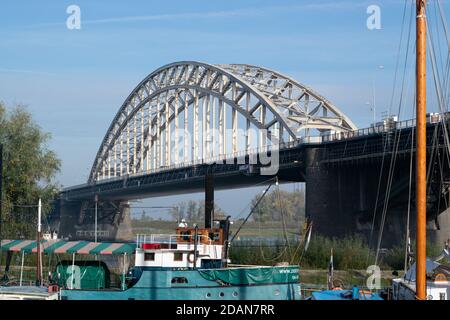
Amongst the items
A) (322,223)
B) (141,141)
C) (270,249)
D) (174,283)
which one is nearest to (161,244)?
(174,283)

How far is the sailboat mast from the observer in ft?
78.9

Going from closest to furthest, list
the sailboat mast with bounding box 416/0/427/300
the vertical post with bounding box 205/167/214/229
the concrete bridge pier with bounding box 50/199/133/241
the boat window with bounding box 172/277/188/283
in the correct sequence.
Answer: the sailboat mast with bounding box 416/0/427/300 < the boat window with bounding box 172/277/188/283 < the vertical post with bounding box 205/167/214/229 < the concrete bridge pier with bounding box 50/199/133/241

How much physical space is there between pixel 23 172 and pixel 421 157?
135 ft

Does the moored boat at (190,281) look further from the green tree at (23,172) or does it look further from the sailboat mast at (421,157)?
the green tree at (23,172)

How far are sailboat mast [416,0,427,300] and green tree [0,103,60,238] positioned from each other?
128 ft

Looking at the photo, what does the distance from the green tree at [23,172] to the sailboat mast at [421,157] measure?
128 ft

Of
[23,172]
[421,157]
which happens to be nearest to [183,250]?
[421,157]

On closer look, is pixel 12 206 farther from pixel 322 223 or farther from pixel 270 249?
pixel 322 223

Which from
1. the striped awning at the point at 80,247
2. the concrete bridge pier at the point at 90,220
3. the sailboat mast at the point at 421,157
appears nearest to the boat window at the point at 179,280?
the striped awning at the point at 80,247

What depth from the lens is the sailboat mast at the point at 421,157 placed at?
2406 centimetres

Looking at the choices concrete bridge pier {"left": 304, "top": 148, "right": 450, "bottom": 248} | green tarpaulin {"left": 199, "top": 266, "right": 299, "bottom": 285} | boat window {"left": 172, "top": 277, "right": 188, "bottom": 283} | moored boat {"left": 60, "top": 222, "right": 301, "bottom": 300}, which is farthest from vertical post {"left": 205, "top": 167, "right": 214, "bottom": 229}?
concrete bridge pier {"left": 304, "top": 148, "right": 450, "bottom": 248}

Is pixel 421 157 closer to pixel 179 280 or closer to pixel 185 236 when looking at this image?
pixel 179 280

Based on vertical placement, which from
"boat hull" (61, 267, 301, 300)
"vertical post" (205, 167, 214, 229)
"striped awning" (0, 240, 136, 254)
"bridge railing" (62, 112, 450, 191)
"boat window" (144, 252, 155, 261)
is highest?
"bridge railing" (62, 112, 450, 191)

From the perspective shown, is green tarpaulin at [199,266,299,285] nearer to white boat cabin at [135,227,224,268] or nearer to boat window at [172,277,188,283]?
boat window at [172,277,188,283]
